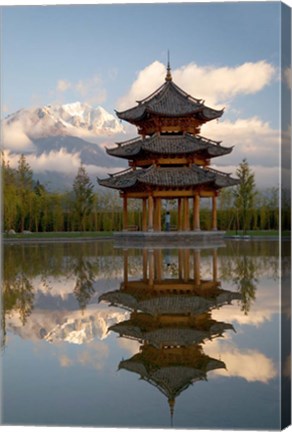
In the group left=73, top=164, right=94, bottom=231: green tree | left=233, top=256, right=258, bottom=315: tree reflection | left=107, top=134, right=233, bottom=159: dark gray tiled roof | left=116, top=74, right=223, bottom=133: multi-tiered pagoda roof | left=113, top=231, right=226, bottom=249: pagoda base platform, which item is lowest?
left=233, top=256, right=258, bottom=315: tree reflection

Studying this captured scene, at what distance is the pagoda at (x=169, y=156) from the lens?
76.2ft

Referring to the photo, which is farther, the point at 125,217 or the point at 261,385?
the point at 125,217

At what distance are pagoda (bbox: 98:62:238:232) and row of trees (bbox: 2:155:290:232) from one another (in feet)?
14.5

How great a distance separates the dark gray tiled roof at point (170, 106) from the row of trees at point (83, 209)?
200 inches

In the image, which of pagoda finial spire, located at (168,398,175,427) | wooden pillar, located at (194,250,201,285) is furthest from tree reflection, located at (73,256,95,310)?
pagoda finial spire, located at (168,398,175,427)

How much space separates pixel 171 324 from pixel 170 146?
17.5 metres

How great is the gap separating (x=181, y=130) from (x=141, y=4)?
1919 centimetres

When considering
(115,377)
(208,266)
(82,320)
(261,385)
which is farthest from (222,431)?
(208,266)

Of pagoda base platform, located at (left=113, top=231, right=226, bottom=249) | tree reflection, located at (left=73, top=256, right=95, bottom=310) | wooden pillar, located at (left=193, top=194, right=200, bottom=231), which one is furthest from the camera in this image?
wooden pillar, located at (left=193, top=194, right=200, bottom=231)

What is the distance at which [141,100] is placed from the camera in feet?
82.7

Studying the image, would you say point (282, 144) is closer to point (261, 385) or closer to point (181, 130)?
point (261, 385)

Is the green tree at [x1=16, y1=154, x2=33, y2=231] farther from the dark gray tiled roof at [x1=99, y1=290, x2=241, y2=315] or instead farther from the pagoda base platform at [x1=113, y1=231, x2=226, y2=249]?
the dark gray tiled roof at [x1=99, y1=290, x2=241, y2=315]

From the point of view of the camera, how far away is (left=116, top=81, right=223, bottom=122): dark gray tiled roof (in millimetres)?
23719

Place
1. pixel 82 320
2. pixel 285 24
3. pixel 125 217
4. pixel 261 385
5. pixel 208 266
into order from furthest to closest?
1. pixel 125 217
2. pixel 208 266
3. pixel 82 320
4. pixel 285 24
5. pixel 261 385
